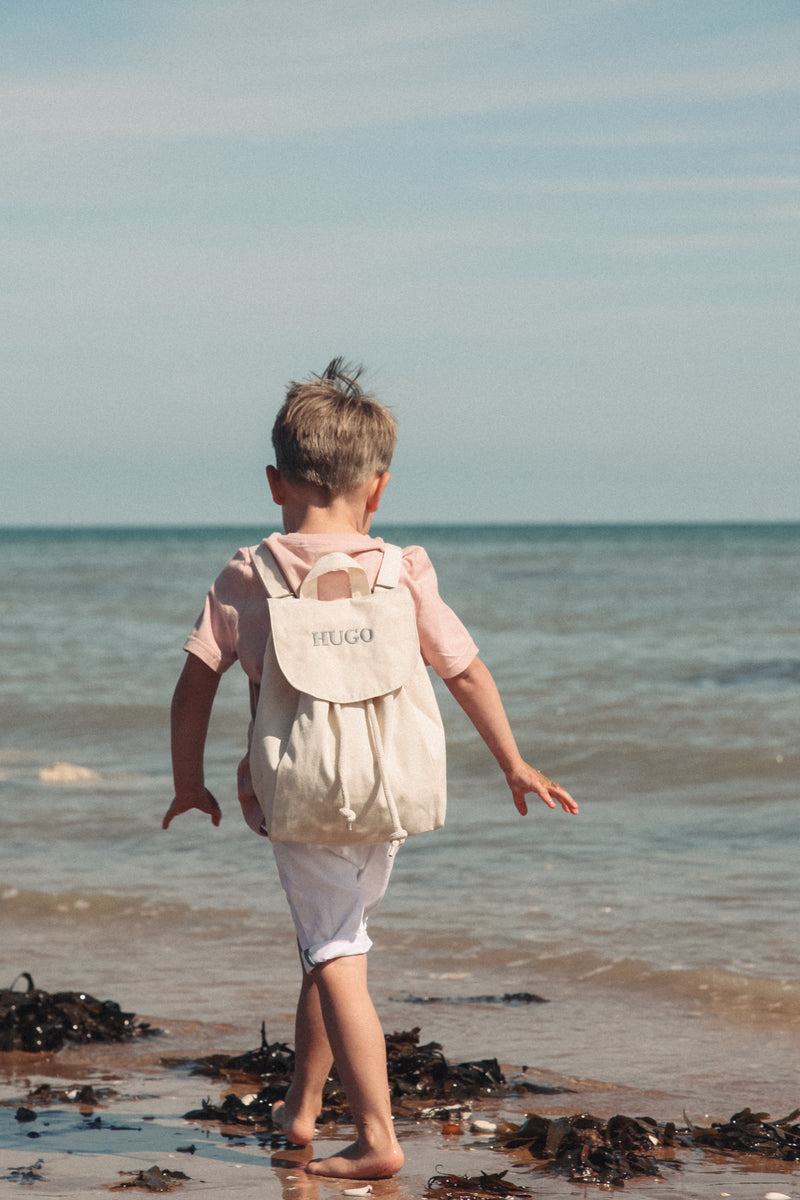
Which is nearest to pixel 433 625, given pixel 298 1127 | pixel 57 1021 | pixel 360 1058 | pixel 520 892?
pixel 360 1058

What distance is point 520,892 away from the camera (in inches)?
232

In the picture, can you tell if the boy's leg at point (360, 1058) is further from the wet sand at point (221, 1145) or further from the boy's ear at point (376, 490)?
the boy's ear at point (376, 490)

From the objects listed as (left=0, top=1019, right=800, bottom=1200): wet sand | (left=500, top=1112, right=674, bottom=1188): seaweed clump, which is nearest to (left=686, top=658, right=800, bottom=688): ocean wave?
(left=0, top=1019, right=800, bottom=1200): wet sand

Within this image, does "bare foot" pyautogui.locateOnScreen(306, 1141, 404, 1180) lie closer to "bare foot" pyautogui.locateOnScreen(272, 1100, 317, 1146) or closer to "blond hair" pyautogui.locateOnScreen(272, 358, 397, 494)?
"bare foot" pyautogui.locateOnScreen(272, 1100, 317, 1146)

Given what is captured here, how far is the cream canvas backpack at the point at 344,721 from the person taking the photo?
2684 millimetres

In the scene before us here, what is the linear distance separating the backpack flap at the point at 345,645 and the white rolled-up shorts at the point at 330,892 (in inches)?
14.2

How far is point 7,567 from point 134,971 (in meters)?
46.8

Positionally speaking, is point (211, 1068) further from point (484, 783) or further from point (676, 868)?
point (484, 783)

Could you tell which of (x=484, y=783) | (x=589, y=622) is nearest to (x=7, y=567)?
(x=589, y=622)

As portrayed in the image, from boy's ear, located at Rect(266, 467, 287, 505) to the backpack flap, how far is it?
0.85ft

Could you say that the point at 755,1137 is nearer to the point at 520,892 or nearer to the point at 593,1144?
the point at 593,1144

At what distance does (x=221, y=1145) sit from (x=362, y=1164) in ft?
1.72

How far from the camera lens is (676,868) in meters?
6.25

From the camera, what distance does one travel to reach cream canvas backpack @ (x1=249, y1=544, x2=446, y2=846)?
2.68m
